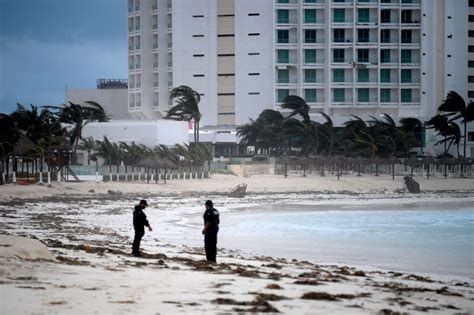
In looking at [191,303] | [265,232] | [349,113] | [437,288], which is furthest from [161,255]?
[349,113]

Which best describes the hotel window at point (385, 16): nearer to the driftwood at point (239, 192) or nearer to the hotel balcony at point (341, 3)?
the hotel balcony at point (341, 3)

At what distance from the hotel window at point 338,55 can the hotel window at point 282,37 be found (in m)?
5.85

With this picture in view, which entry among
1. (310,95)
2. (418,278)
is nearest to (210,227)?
(418,278)

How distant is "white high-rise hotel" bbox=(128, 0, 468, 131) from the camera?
99.5m

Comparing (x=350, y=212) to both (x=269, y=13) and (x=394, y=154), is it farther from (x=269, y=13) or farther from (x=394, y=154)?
(x=269, y=13)

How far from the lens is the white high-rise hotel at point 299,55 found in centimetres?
9950

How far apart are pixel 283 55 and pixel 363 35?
31.6 ft

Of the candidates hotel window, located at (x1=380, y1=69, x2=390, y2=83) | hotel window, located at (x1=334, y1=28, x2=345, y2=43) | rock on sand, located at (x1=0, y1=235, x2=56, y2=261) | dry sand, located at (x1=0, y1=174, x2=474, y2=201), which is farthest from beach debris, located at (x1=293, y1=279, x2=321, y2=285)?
hotel window, located at (x1=380, y1=69, x2=390, y2=83)

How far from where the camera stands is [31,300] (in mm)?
10695

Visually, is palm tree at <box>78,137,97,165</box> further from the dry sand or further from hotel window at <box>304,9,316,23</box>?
hotel window at <box>304,9,316,23</box>

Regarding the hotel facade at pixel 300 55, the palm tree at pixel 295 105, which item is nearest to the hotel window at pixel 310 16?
the hotel facade at pixel 300 55

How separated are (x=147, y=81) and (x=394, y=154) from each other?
3316 centimetres

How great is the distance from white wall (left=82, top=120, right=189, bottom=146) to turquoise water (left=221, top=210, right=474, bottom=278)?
34.0m

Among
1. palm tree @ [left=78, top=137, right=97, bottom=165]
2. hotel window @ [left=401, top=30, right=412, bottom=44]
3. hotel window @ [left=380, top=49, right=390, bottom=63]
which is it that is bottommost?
palm tree @ [left=78, top=137, right=97, bottom=165]
